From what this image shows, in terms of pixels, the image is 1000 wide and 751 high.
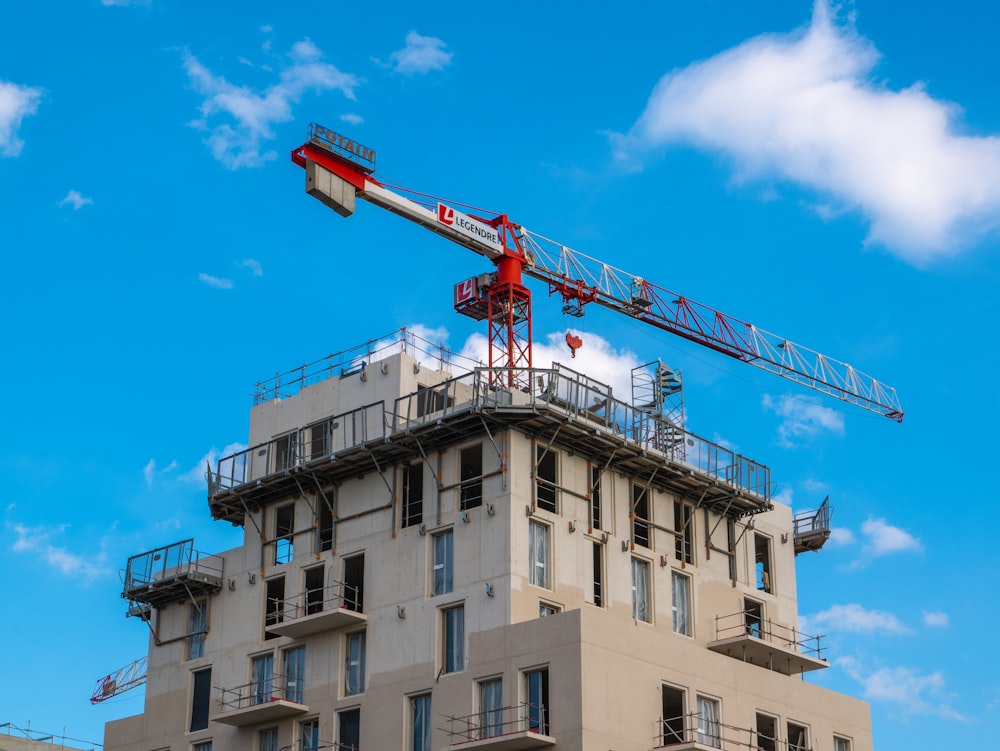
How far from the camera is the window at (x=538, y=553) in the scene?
8244 centimetres

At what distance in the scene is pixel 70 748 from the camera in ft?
351

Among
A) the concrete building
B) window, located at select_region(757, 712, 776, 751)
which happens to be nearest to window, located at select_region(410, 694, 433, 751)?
the concrete building

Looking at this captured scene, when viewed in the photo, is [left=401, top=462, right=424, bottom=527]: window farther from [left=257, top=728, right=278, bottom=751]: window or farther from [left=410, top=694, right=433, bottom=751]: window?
[left=257, top=728, right=278, bottom=751]: window

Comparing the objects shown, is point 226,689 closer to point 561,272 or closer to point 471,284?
point 471,284

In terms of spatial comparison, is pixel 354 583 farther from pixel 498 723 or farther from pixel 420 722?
pixel 498 723

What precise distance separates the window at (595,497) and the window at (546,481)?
224 centimetres

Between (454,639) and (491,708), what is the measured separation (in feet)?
15.0

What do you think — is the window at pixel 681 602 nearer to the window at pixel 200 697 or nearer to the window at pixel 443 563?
the window at pixel 443 563

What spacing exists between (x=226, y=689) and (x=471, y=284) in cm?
3040

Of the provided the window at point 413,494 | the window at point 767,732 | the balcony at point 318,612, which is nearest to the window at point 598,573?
the window at point 413,494

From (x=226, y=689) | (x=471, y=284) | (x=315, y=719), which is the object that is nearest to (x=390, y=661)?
(x=315, y=719)

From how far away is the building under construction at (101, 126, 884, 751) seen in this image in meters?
79.2

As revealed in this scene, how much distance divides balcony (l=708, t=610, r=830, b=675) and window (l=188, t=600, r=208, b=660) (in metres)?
28.2

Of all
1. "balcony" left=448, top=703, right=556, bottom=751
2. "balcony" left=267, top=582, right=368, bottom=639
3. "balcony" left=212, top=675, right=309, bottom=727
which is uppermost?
"balcony" left=267, top=582, right=368, bottom=639
